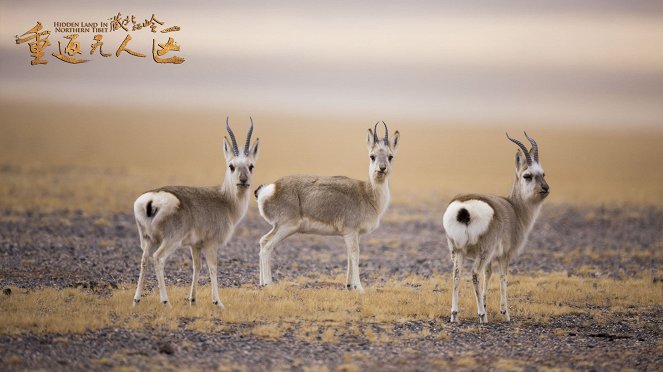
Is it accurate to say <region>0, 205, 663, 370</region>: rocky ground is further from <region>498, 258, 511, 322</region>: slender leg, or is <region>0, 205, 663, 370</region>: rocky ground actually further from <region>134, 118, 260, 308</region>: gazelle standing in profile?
<region>134, 118, 260, 308</region>: gazelle standing in profile

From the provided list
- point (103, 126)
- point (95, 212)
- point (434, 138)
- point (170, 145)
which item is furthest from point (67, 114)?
point (95, 212)

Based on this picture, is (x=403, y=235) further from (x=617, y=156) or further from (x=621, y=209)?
(x=617, y=156)

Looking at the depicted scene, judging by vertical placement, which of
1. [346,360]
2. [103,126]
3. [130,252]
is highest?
[103,126]

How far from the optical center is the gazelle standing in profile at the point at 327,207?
16438 mm

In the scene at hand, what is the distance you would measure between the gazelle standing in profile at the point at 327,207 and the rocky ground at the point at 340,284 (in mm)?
1573

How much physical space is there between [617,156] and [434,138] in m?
32.5

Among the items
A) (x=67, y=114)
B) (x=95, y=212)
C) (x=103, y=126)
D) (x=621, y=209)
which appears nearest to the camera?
(x=95, y=212)

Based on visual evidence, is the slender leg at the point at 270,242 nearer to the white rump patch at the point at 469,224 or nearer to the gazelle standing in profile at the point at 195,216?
the gazelle standing in profile at the point at 195,216

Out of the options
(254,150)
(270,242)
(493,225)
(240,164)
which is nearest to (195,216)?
(240,164)

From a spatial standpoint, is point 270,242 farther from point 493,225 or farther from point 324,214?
point 493,225

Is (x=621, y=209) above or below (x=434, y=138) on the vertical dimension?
below

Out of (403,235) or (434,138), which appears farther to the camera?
(434,138)

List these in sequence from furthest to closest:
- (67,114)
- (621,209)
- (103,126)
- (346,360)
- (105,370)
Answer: (67,114), (103,126), (621,209), (346,360), (105,370)

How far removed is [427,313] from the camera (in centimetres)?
1443
